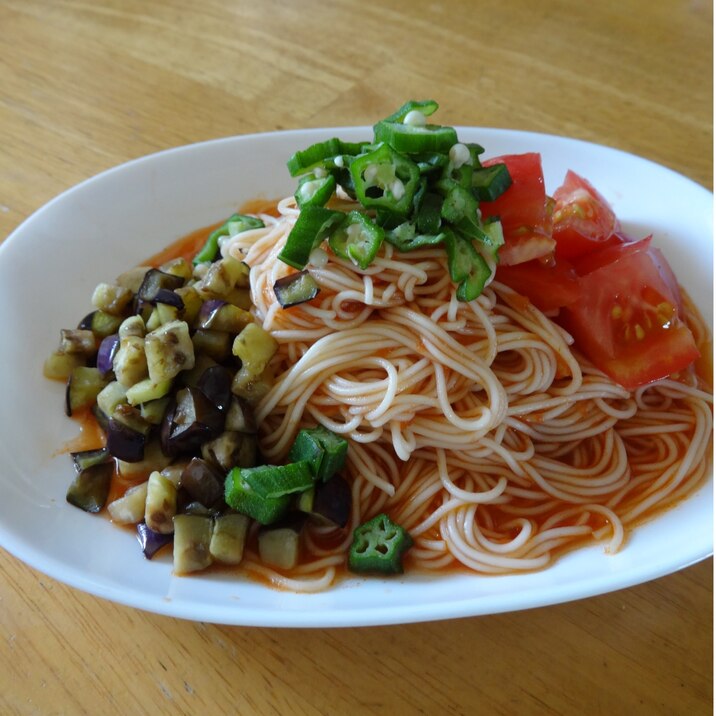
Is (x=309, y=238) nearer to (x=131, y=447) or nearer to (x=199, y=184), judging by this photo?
(x=131, y=447)

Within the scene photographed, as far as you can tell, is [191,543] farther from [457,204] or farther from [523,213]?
[523,213]

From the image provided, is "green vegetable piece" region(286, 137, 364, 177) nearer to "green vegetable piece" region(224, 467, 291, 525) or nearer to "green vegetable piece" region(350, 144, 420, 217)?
"green vegetable piece" region(350, 144, 420, 217)

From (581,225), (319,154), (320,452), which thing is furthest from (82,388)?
(581,225)

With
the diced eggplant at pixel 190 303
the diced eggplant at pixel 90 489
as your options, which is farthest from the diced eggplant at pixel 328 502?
the diced eggplant at pixel 190 303

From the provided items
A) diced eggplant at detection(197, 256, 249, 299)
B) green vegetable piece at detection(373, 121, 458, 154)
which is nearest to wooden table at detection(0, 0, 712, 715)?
diced eggplant at detection(197, 256, 249, 299)

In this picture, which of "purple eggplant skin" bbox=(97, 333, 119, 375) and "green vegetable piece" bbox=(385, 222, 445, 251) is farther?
"purple eggplant skin" bbox=(97, 333, 119, 375)
